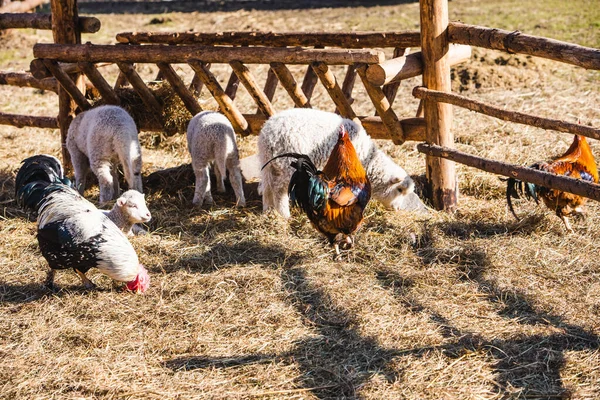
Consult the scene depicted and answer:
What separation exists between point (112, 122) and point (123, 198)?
1533 mm

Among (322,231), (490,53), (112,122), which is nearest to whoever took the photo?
(322,231)

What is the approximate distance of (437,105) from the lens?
7.09m

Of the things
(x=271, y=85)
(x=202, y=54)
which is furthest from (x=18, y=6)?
(x=202, y=54)

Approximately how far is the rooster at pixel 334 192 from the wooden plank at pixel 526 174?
82 centimetres

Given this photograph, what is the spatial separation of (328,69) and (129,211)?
7.58 feet

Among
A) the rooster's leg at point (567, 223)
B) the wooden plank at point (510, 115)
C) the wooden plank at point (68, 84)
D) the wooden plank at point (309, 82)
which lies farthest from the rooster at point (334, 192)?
the wooden plank at point (68, 84)

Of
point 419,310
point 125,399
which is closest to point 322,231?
point 419,310

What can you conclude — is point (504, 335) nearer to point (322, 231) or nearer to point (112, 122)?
point (322, 231)

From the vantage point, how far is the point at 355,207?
20.3 ft

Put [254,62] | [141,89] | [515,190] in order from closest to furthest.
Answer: [515,190] → [254,62] → [141,89]

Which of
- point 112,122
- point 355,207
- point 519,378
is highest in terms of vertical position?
point 112,122

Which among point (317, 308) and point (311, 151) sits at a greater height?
point (311, 151)

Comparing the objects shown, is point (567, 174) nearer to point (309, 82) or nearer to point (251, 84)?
point (251, 84)

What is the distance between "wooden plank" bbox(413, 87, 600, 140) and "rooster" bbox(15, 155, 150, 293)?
3.08 metres
